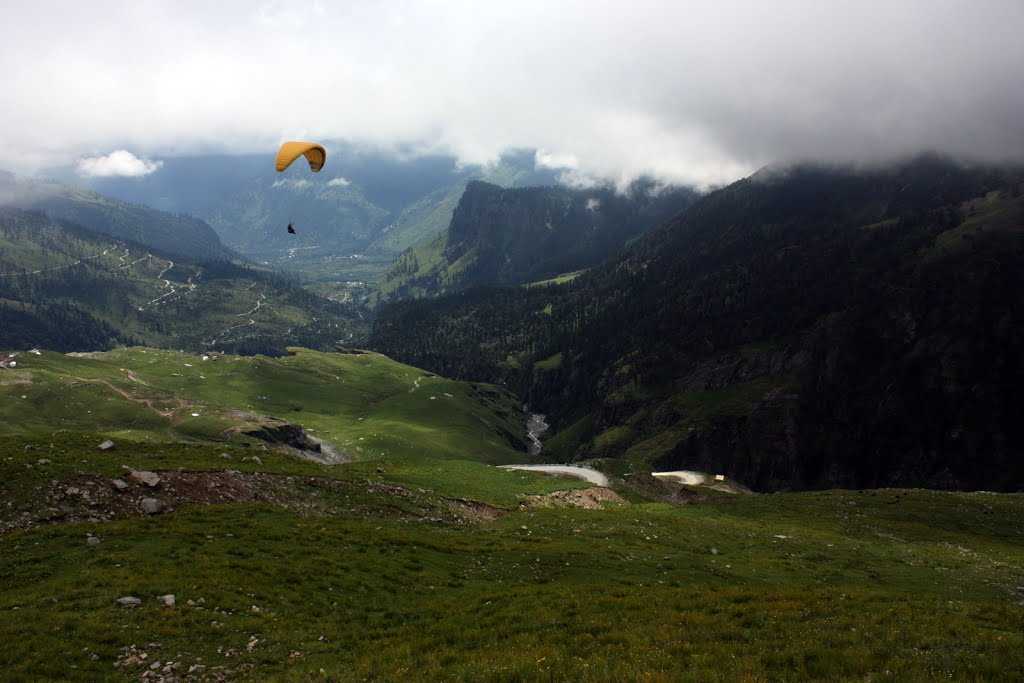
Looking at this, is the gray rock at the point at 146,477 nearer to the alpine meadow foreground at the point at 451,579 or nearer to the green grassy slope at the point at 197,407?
the alpine meadow foreground at the point at 451,579

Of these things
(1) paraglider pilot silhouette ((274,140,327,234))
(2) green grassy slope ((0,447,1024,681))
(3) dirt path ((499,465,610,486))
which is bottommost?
(3) dirt path ((499,465,610,486))

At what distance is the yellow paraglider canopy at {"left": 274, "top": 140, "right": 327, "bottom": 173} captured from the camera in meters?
43.6

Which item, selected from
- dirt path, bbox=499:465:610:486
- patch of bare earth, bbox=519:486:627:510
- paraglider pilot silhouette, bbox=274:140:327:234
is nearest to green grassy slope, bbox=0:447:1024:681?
patch of bare earth, bbox=519:486:627:510

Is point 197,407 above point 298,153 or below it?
below

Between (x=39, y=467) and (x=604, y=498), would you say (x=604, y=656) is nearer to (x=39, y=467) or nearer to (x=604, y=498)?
(x=39, y=467)

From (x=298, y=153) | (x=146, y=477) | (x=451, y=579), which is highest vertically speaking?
(x=298, y=153)

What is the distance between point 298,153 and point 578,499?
38407 mm

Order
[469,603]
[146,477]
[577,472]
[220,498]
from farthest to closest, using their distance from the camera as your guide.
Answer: [577,472] < [220,498] < [146,477] < [469,603]

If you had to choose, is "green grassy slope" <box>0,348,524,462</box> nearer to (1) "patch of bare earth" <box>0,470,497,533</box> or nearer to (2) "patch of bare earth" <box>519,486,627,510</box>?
(1) "patch of bare earth" <box>0,470,497,533</box>

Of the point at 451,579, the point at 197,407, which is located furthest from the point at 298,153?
the point at 197,407

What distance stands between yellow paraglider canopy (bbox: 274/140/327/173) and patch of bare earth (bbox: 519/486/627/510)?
3313 cm

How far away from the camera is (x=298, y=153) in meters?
42.3

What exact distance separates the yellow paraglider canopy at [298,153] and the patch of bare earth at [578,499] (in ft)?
109

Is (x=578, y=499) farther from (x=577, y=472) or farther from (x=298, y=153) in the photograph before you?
(x=298, y=153)
